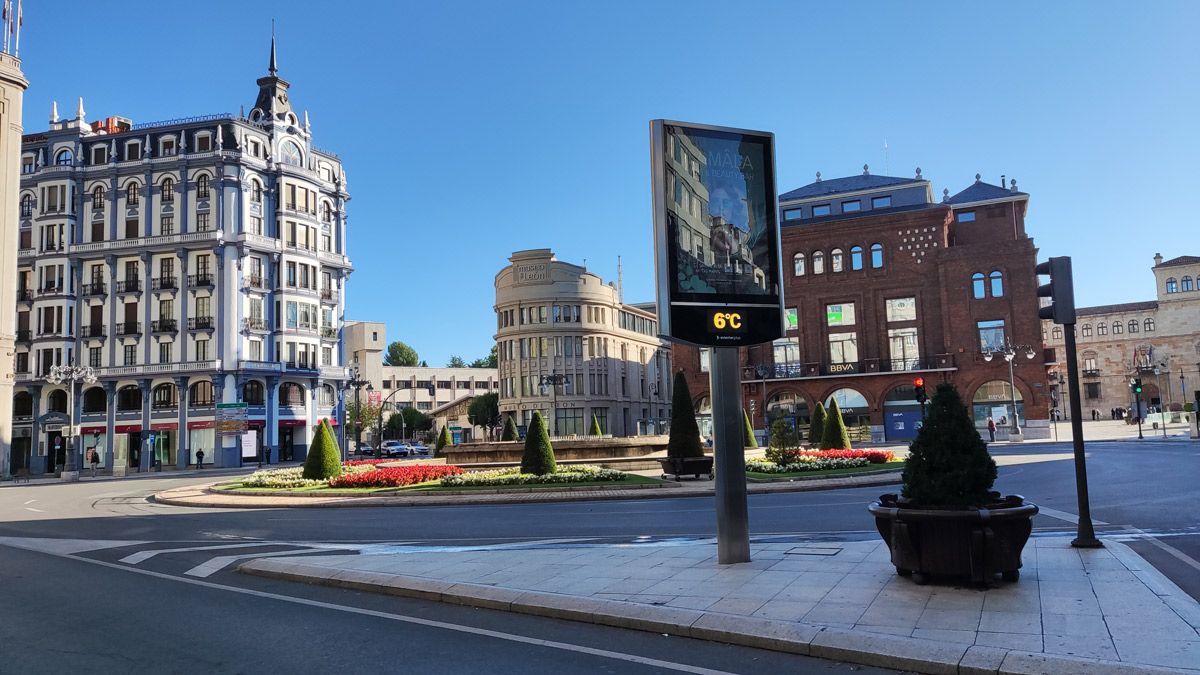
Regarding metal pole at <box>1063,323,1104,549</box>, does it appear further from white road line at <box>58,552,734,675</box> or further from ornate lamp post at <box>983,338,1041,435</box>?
ornate lamp post at <box>983,338,1041,435</box>

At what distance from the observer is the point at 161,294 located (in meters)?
61.9

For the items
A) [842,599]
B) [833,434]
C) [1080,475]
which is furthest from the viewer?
[833,434]

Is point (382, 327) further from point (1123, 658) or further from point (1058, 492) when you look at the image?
point (1123, 658)

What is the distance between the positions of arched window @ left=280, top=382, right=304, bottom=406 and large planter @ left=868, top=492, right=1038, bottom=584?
61670 millimetres

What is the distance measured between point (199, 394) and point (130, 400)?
559cm

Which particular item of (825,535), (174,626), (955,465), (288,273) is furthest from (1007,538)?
(288,273)

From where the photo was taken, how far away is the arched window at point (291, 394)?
63.7 meters

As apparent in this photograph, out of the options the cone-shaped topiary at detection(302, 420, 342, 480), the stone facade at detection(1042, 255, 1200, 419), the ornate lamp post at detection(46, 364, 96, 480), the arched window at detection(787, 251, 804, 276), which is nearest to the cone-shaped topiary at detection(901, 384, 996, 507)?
the cone-shaped topiary at detection(302, 420, 342, 480)

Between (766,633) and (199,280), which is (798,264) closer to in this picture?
(199,280)

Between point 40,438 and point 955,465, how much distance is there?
70.4 meters

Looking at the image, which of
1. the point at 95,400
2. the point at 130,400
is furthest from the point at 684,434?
the point at 95,400

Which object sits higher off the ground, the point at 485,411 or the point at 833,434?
the point at 485,411

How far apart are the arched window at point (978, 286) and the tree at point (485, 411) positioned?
57.3 meters

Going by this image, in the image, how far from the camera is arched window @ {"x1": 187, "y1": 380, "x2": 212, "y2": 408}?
6075 cm
